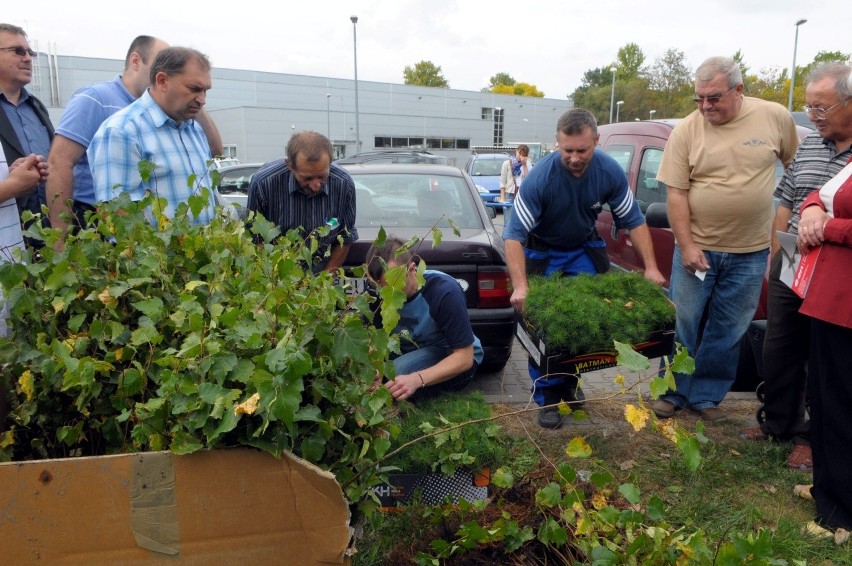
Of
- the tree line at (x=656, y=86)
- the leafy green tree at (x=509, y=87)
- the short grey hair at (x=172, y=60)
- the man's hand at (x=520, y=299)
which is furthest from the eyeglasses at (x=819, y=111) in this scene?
the leafy green tree at (x=509, y=87)

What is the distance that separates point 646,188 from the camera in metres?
6.09

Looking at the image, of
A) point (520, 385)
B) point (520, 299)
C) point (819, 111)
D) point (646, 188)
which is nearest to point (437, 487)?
point (520, 299)

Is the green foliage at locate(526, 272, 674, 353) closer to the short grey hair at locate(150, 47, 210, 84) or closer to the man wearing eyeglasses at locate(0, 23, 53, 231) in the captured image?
the short grey hair at locate(150, 47, 210, 84)

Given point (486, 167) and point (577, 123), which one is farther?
point (486, 167)

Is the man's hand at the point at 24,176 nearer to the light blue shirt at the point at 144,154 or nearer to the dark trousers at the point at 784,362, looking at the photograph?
the light blue shirt at the point at 144,154

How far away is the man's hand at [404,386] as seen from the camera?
278 cm

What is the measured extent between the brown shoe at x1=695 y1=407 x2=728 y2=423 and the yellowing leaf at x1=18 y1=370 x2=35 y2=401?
12.3 ft

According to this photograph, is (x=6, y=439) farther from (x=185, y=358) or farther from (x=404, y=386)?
(x=404, y=386)

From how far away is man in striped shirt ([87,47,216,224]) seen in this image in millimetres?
3227

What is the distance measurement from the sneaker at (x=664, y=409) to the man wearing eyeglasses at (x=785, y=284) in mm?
489

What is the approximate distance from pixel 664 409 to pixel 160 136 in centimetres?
325

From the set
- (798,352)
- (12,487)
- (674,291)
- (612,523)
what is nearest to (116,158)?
(12,487)

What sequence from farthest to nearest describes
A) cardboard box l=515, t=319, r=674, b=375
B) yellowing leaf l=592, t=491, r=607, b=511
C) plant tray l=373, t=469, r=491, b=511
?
cardboard box l=515, t=319, r=674, b=375, plant tray l=373, t=469, r=491, b=511, yellowing leaf l=592, t=491, r=607, b=511

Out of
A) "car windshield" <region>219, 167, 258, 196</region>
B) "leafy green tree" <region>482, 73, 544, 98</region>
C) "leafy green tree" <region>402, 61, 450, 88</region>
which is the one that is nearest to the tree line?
"leafy green tree" <region>402, 61, 450, 88</region>
